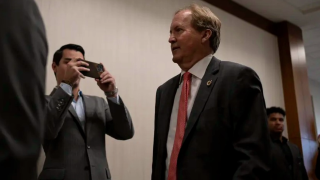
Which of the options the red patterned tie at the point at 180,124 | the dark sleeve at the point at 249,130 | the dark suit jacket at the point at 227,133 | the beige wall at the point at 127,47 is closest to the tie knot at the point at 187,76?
the red patterned tie at the point at 180,124

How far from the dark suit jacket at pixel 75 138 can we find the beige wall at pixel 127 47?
0.64m

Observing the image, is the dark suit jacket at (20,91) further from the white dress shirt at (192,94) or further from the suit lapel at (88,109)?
the suit lapel at (88,109)

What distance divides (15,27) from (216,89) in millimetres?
943

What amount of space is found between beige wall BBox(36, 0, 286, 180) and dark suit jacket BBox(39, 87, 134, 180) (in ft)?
2.12

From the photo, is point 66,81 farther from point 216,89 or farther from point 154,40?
point 154,40

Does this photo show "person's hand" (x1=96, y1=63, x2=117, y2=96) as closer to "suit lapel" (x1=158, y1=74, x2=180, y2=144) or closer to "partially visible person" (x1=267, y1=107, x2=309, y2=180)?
"suit lapel" (x1=158, y1=74, x2=180, y2=144)

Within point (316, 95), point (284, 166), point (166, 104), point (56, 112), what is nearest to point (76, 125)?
point (56, 112)

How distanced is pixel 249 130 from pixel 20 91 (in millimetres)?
931

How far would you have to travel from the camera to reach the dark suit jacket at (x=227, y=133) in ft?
3.75

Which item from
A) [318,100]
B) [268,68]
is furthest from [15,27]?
[318,100]

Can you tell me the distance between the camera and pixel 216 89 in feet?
4.17

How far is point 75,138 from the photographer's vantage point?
158 cm

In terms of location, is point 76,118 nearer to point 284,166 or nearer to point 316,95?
Result: point 284,166

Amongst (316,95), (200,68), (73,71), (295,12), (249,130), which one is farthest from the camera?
(316,95)
